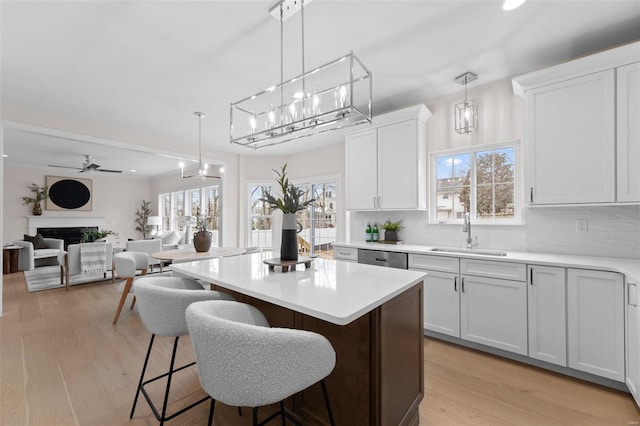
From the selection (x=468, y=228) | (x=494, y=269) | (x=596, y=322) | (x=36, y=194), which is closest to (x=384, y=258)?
(x=468, y=228)

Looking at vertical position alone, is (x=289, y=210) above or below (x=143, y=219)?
above

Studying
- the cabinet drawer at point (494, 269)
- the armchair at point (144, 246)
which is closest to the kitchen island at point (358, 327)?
the cabinet drawer at point (494, 269)

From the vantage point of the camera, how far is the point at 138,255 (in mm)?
4117

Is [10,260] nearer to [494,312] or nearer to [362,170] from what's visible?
[362,170]

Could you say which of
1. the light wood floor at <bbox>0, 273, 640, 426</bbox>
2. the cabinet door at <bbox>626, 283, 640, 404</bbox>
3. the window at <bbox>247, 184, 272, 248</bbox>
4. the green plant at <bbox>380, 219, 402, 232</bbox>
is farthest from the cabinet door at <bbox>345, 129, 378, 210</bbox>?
the window at <bbox>247, 184, 272, 248</bbox>

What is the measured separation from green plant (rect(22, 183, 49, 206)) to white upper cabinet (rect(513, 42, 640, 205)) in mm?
10398

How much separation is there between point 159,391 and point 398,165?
316 cm

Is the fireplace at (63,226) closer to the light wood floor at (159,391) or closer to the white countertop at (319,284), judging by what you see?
the light wood floor at (159,391)

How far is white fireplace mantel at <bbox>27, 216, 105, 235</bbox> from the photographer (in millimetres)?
7344

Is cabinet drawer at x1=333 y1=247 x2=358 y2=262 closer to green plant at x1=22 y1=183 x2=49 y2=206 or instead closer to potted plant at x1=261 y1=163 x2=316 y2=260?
potted plant at x1=261 y1=163 x2=316 y2=260

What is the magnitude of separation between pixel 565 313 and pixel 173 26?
370 cm

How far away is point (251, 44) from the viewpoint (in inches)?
92.0

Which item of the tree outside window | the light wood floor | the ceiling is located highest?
the ceiling

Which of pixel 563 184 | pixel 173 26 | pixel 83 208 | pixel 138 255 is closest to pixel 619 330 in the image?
pixel 563 184
